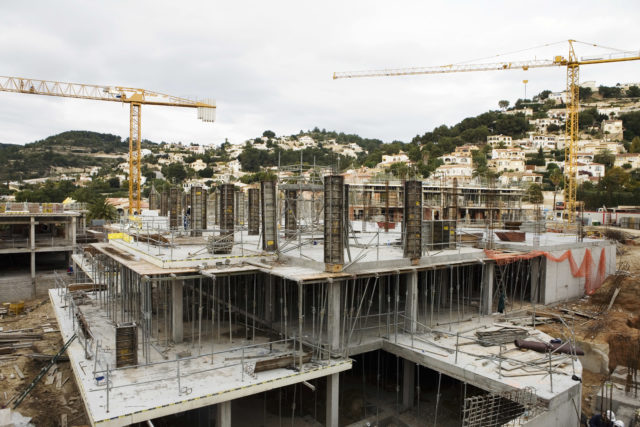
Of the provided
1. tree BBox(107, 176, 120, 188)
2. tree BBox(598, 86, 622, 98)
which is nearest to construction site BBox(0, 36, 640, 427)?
tree BBox(107, 176, 120, 188)

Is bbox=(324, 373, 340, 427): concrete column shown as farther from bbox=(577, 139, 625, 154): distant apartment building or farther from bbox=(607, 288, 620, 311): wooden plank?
bbox=(577, 139, 625, 154): distant apartment building

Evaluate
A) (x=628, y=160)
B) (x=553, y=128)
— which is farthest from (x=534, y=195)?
(x=553, y=128)

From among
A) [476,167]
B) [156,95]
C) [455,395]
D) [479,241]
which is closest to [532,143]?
[476,167]

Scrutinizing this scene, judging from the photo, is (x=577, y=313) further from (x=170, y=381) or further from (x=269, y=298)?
(x=170, y=381)

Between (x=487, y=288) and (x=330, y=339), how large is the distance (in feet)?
29.3

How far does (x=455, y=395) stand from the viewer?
16.0 meters

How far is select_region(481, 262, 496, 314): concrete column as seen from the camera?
1898 centimetres

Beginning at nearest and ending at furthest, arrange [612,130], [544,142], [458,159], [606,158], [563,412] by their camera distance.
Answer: [563,412] < [606,158] < [458,159] < [612,130] < [544,142]

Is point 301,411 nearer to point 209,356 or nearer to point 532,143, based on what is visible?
point 209,356

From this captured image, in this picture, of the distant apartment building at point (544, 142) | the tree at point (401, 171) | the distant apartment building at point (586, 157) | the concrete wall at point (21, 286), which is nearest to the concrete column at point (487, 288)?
the tree at point (401, 171)

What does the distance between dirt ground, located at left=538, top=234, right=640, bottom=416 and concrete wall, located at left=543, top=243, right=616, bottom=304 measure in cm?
51

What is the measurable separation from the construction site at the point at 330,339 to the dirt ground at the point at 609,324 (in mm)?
170

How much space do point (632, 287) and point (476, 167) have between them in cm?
8901

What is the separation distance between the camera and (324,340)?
1481cm
